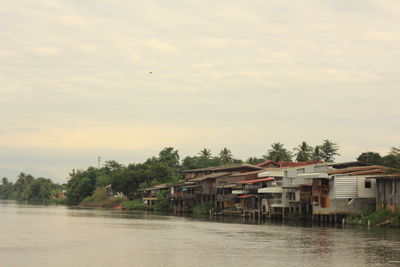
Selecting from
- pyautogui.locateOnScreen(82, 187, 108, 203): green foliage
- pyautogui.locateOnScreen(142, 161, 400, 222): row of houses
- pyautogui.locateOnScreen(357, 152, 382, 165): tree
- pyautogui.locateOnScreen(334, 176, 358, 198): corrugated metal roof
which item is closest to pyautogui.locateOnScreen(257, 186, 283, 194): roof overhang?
pyautogui.locateOnScreen(142, 161, 400, 222): row of houses

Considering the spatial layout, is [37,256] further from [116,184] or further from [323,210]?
[116,184]

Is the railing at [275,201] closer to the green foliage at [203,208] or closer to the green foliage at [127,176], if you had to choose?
the green foliage at [203,208]

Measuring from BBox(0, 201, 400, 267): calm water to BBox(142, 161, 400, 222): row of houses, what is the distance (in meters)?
7.63

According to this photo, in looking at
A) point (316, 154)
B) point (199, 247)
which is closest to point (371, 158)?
point (316, 154)

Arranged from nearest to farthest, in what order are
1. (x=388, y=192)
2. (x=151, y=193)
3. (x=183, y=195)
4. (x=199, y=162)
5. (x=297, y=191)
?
(x=388, y=192), (x=297, y=191), (x=183, y=195), (x=151, y=193), (x=199, y=162)

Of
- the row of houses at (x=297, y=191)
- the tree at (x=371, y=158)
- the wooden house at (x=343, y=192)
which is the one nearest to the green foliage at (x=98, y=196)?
the row of houses at (x=297, y=191)

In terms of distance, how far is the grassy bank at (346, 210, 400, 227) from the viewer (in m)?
57.0

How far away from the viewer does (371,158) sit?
313 feet

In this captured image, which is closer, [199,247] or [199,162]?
[199,247]

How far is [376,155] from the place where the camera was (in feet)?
318

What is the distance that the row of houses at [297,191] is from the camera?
63000 millimetres

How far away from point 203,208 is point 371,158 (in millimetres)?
29607

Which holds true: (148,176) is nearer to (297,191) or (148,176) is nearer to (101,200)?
(101,200)

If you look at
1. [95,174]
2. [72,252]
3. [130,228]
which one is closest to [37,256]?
[72,252]
